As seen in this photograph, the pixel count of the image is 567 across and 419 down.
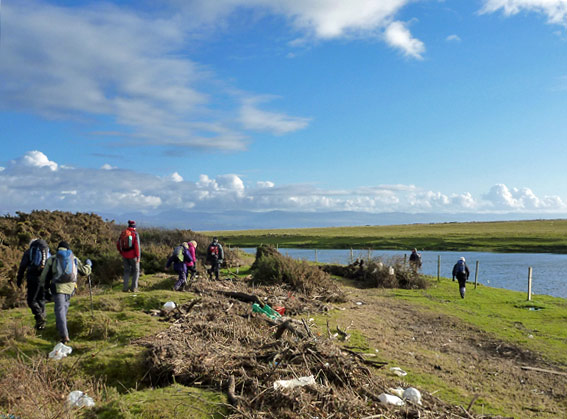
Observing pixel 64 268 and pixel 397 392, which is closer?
pixel 397 392

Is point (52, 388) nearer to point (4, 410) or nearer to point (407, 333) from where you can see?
point (4, 410)

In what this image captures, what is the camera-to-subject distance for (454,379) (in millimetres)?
9094

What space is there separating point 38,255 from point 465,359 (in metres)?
10.5

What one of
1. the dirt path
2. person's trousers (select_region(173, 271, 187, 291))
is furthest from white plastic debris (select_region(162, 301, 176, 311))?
the dirt path

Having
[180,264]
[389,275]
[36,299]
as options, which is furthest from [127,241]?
[389,275]

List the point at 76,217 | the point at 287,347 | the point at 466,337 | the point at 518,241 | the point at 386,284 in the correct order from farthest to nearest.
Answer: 1. the point at 518,241
2. the point at 76,217
3. the point at 386,284
4. the point at 466,337
5. the point at 287,347

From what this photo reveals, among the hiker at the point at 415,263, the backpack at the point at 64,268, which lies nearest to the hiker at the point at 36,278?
the backpack at the point at 64,268

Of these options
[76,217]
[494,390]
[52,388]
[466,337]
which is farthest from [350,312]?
[76,217]

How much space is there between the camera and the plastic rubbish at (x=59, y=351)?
26.3ft

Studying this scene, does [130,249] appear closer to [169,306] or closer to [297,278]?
[169,306]

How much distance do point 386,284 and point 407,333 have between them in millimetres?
11600

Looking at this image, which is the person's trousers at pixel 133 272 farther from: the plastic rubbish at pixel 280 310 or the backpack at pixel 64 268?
the backpack at pixel 64 268

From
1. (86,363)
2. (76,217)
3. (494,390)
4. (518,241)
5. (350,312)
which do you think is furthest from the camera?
(518,241)

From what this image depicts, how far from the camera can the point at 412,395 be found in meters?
6.67
